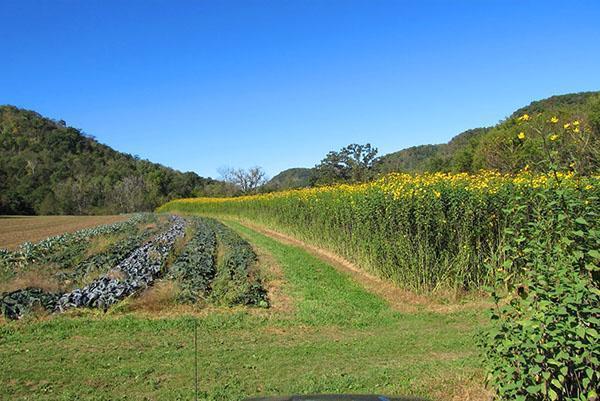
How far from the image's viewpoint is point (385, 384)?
603 centimetres

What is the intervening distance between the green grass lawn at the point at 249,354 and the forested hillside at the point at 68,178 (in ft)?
302

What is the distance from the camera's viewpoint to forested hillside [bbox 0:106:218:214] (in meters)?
97.5

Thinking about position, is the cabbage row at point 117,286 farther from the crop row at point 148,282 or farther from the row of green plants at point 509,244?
the row of green plants at point 509,244

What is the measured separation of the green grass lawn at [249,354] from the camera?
6.18m

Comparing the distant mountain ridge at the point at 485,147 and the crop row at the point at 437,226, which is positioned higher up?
the distant mountain ridge at the point at 485,147

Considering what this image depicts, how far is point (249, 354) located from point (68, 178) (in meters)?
117

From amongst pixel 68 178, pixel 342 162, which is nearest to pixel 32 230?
pixel 342 162

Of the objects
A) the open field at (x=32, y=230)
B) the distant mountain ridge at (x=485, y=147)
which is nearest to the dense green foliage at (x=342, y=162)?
the distant mountain ridge at (x=485, y=147)

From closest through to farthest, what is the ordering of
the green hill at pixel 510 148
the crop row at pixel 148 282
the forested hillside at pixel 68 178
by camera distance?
the green hill at pixel 510 148
the crop row at pixel 148 282
the forested hillside at pixel 68 178

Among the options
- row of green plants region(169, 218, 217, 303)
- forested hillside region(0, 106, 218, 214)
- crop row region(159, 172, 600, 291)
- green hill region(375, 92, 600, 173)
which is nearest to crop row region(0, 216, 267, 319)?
row of green plants region(169, 218, 217, 303)

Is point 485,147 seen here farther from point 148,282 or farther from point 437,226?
point 148,282

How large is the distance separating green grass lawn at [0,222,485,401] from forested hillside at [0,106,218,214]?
3619 inches

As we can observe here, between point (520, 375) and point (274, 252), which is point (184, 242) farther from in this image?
point (520, 375)

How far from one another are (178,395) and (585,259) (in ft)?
15.6
